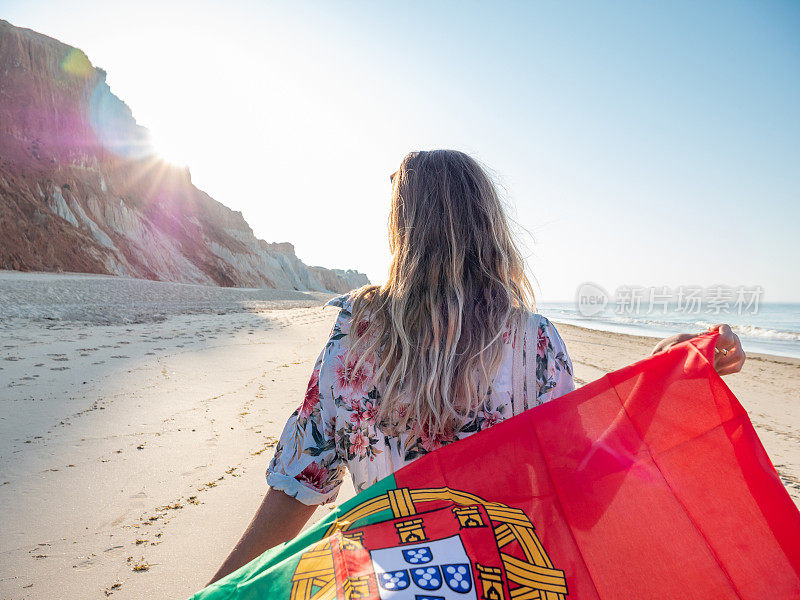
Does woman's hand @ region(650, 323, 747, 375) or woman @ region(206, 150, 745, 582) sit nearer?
woman @ region(206, 150, 745, 582)

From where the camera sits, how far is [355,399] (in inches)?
52.4

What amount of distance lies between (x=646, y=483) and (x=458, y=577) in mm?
585

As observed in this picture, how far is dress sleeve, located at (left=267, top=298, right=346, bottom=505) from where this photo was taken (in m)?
1.32

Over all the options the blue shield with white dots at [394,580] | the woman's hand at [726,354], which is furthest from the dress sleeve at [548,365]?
the blue shield with white dots at [394,580]

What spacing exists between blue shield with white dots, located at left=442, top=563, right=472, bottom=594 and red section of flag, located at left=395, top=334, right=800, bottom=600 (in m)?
0.08

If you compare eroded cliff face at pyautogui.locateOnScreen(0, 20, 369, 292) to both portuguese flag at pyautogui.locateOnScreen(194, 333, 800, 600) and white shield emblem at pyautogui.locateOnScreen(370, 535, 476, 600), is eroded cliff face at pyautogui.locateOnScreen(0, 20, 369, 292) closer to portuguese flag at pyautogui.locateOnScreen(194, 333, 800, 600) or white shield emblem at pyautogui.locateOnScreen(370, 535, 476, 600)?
portuguese flag at pyautogui.locateOnScreen(194, 333, 800, 600)

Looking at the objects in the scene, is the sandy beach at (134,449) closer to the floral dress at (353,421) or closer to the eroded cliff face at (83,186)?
the floral dress at (353,421)

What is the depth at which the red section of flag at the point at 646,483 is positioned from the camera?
0.95 m

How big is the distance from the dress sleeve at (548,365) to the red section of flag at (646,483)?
0.09 metres

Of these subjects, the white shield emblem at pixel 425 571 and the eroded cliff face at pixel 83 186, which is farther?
the eroded cliff face at pixel 83 186

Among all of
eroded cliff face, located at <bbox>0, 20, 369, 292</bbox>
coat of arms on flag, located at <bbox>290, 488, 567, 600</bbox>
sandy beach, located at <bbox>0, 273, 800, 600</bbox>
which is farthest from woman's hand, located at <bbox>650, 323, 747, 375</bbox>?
eroded cliff face, located at <bbox>0, 20, 369, 292</bbox>

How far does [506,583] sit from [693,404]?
77 centimetres

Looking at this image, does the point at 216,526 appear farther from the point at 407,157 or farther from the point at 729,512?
the point at 729,512

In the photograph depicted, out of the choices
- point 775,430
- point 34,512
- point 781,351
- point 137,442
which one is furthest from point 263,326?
point 781,351
